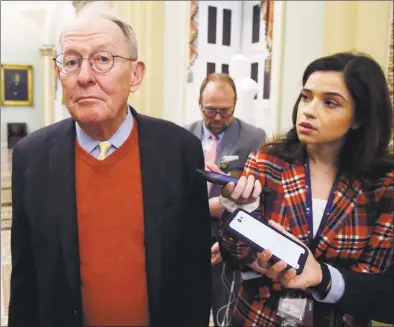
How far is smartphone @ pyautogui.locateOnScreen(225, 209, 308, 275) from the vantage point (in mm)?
969

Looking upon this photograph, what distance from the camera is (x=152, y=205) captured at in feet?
2.99

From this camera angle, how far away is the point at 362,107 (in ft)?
Result: 4.03

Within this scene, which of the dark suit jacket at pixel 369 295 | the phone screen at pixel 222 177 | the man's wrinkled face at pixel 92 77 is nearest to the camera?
the man's wrinkled face at pixel 92 77

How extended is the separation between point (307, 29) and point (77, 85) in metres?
2.55

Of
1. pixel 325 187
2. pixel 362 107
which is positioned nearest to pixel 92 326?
pixel 325 187

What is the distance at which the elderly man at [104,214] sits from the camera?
2.91ft

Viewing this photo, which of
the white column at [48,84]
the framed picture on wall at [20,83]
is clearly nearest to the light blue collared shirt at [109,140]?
the white column at [48,84]

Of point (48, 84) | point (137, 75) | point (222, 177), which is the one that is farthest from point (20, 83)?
point (222, 177)

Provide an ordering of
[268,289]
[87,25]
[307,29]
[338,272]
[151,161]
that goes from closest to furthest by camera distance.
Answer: [87,25], [151,161], [338,272], [268,289], [307,29]

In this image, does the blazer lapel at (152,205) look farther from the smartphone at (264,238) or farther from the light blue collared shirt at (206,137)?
the light blue collared shirt at (206,137)

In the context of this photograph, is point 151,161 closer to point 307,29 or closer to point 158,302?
point 158,302

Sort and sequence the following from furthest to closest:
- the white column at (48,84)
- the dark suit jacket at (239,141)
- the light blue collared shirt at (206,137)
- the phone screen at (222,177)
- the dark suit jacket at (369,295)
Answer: the white column at (48,84)
the light blue collared shirt at (206,137)
the dark suit jacket at (239,141)
the dark suit jacket at (369,295)
the phone screen at (222,177)

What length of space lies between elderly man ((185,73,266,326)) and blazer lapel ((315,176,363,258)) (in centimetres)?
43

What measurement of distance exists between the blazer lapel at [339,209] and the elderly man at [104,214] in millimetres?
461
